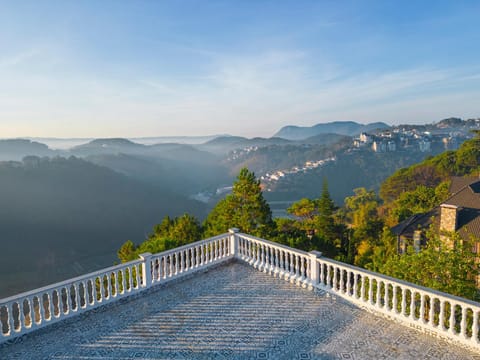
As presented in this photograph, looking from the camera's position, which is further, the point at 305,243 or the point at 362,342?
the point at 305,243

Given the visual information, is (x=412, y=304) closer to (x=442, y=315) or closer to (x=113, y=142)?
(x=442, y=315)

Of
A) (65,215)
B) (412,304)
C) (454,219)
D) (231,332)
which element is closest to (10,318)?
(231,332)

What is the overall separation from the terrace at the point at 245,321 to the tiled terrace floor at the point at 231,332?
14 mm

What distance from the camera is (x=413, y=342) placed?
14.6 feet

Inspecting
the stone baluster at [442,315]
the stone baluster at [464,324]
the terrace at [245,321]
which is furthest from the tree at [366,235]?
the stone baluster at [464,324]

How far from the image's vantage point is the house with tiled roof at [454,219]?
56.4ft

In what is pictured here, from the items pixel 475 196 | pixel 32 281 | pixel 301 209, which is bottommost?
pixel 32 281

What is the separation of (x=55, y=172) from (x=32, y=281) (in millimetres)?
31445

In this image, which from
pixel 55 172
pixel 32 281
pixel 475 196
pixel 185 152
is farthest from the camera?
pixel 185 152

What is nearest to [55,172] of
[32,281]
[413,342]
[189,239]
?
[32,281]

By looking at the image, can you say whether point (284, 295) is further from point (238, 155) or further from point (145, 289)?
point (238, 155)

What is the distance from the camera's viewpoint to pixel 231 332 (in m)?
4.81

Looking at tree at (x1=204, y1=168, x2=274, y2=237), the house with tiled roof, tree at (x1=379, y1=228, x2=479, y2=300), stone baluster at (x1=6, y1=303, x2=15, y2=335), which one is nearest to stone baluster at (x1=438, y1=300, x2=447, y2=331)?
tree at (x1=379, y1=228, x2=479, y2=300)

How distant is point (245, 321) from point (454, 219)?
1638 centimetres
